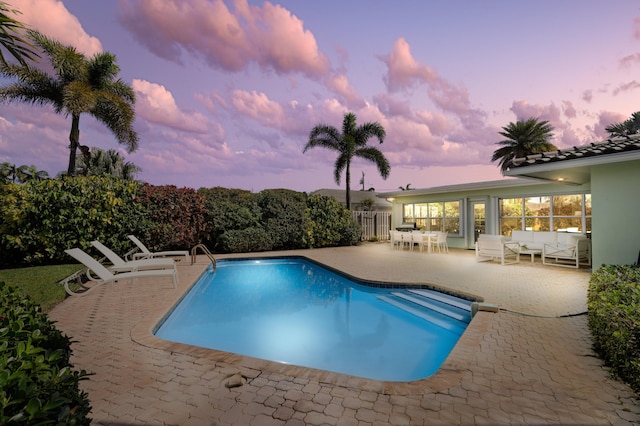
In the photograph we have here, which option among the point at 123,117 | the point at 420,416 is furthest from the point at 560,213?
the point at 123,117

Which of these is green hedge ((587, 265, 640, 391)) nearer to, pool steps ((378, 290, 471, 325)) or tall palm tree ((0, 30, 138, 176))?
pool steps ((378, 290, 471, 325))

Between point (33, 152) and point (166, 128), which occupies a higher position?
point (166, 128)

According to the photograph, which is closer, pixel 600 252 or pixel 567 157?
pixel 567 157

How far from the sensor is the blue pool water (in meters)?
4.62

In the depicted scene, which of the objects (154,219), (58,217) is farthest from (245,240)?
(58,217)

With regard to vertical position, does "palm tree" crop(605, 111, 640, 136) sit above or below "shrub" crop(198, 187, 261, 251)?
above

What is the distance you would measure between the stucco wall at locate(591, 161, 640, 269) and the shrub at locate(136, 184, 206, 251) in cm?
1285

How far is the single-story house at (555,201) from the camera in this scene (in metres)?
6.32

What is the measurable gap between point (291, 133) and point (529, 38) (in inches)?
630

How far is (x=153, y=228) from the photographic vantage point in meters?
12.0

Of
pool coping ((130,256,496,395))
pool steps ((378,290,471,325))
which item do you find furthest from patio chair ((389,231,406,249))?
pool coping ((130,256,496,395))

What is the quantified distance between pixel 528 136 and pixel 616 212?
23.7 metres

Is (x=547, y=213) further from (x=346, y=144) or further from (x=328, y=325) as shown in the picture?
(x=328, y=325)

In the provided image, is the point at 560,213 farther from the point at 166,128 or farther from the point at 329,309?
the point at 166,128
